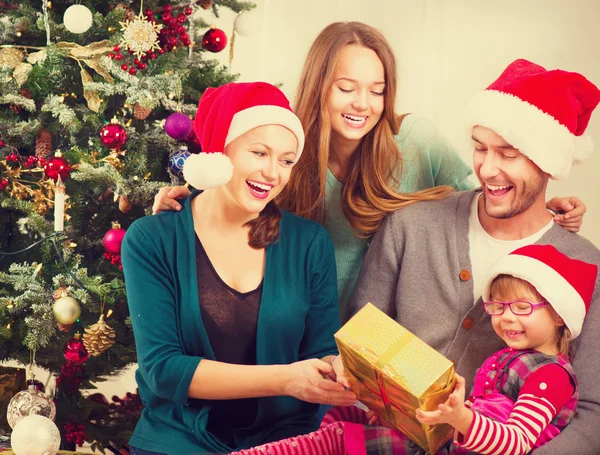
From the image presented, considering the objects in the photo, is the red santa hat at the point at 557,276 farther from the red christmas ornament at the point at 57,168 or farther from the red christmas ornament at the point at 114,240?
the red christmas ornament at the point at 57,168

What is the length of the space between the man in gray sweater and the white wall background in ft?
3.16

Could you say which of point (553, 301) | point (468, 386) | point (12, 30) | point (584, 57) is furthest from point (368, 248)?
point (12, 30)

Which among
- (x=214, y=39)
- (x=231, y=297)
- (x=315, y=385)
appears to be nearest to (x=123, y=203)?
(x=214, y=39)

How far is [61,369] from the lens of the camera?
2994 millimetres

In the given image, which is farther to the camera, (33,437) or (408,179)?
(408,179)

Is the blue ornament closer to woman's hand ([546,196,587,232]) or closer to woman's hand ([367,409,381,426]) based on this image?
woman's hand ([367,409,381,426])

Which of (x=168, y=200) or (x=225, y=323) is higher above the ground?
(x=168, y=200)

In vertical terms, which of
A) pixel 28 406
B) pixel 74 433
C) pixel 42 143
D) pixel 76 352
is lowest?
pixel 74 433

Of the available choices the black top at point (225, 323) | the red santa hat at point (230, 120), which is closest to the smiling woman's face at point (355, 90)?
the red santa hat at point (230, 120)

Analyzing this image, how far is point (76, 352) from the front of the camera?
276 cm

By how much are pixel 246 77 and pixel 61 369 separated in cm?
147

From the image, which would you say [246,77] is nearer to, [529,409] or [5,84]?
[5,84]

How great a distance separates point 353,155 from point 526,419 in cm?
104

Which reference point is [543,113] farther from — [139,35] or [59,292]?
[59,292]
